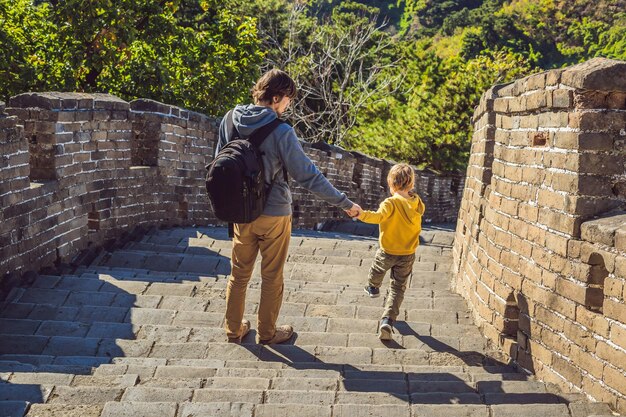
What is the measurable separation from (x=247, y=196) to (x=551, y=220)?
5.24 feet

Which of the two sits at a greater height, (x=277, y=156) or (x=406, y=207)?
(x=277, y=156)

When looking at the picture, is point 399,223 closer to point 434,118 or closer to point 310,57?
point 434,118

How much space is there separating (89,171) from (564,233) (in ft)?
15.6

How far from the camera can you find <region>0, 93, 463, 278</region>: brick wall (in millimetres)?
5797

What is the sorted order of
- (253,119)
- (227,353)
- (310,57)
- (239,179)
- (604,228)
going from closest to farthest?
(604,228) → (239,179) → (253,119) → (227,353) → (310,57)

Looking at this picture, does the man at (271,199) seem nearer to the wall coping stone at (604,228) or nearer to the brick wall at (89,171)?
the wall coping stone at (604,228)

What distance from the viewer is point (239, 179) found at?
164 inches

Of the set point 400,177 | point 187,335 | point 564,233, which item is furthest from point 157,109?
point 564,233

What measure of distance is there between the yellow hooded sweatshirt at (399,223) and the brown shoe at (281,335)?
82 cm

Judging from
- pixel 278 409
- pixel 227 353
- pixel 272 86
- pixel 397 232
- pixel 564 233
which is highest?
pixel 272 86

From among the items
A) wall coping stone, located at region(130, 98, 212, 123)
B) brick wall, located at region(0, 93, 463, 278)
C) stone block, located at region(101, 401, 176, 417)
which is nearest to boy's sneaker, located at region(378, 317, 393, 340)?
stone block, located at region(101, 401, 176, 417)

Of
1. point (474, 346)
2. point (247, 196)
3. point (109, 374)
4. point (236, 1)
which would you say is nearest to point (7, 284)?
point (109, 374)

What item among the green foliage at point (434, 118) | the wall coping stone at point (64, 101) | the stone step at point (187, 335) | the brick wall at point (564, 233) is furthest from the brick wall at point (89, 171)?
the green foliage at point (434, 118)

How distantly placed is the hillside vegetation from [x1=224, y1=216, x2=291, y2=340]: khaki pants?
787 cm
